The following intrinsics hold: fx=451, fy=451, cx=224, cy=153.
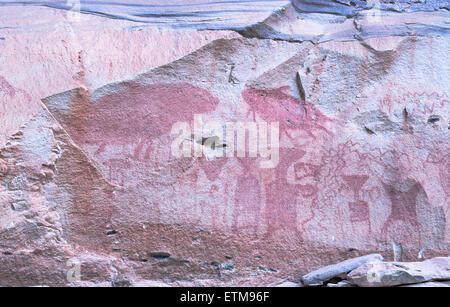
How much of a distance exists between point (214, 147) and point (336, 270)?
104 centimetres

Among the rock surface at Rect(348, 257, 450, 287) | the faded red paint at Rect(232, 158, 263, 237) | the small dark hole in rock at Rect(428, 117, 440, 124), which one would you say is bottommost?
the rock surface at Rect(348, 257, 450, 287)

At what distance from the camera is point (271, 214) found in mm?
2779

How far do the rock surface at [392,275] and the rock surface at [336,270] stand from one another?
62 millimetres

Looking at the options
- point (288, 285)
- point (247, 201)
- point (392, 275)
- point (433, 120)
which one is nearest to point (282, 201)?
point (247, 201)

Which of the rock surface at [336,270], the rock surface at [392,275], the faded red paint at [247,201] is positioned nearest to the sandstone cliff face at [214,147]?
the faded red paint at [247,201]

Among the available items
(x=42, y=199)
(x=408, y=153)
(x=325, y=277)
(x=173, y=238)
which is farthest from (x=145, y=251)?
(x=408, y=153)

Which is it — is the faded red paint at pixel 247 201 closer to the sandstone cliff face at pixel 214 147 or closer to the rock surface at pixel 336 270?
the sandstone cliff face at pixel 214 147

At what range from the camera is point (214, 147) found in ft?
9.39

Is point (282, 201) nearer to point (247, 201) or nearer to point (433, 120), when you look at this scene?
point (247, 201)

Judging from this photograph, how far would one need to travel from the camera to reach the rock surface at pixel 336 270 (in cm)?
250

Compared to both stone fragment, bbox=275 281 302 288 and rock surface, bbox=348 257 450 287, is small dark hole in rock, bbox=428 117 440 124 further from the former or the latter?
stone fragment, bbox=275 281 302 288

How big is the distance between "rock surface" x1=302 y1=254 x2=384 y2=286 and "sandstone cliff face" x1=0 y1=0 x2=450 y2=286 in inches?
5.2

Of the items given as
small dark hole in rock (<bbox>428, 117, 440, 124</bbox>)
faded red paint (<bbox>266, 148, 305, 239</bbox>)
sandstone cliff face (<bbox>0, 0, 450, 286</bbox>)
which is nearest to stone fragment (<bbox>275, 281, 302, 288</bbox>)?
sandstone cliff face (<bbox>0, 0, 450, 286</bbox>)

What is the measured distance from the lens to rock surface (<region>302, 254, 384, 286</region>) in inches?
98.4
